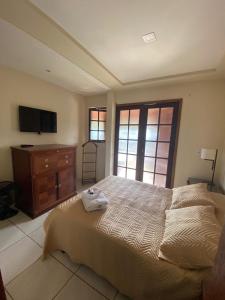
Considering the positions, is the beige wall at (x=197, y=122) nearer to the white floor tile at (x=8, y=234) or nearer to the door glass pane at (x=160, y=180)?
the door glass pane at (x=160, y=180)

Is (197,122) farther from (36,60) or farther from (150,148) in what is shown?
(36,60)

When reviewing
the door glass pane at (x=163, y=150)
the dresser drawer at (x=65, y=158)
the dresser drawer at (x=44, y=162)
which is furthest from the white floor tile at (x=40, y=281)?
the door glass pane at (x=163, y=150)

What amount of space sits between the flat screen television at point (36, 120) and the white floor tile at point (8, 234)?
1.57 meters

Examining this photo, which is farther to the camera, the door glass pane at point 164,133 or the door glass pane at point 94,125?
the door glass pane at point 94,125

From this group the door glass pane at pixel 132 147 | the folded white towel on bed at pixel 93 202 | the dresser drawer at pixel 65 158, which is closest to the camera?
the folded white towel on bed at pixel 93 202

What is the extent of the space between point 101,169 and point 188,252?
3.04 metres

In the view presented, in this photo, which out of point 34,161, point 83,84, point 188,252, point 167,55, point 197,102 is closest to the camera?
point 188,252

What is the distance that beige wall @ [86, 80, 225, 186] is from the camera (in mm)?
2473

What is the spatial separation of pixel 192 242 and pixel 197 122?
233 cm

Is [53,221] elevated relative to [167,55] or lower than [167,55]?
lower

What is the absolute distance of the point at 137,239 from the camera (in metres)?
1.13

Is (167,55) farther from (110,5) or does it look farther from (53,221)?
(53,221)

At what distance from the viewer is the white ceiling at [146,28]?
1.18 m

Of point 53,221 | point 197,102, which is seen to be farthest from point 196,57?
point 53,221
